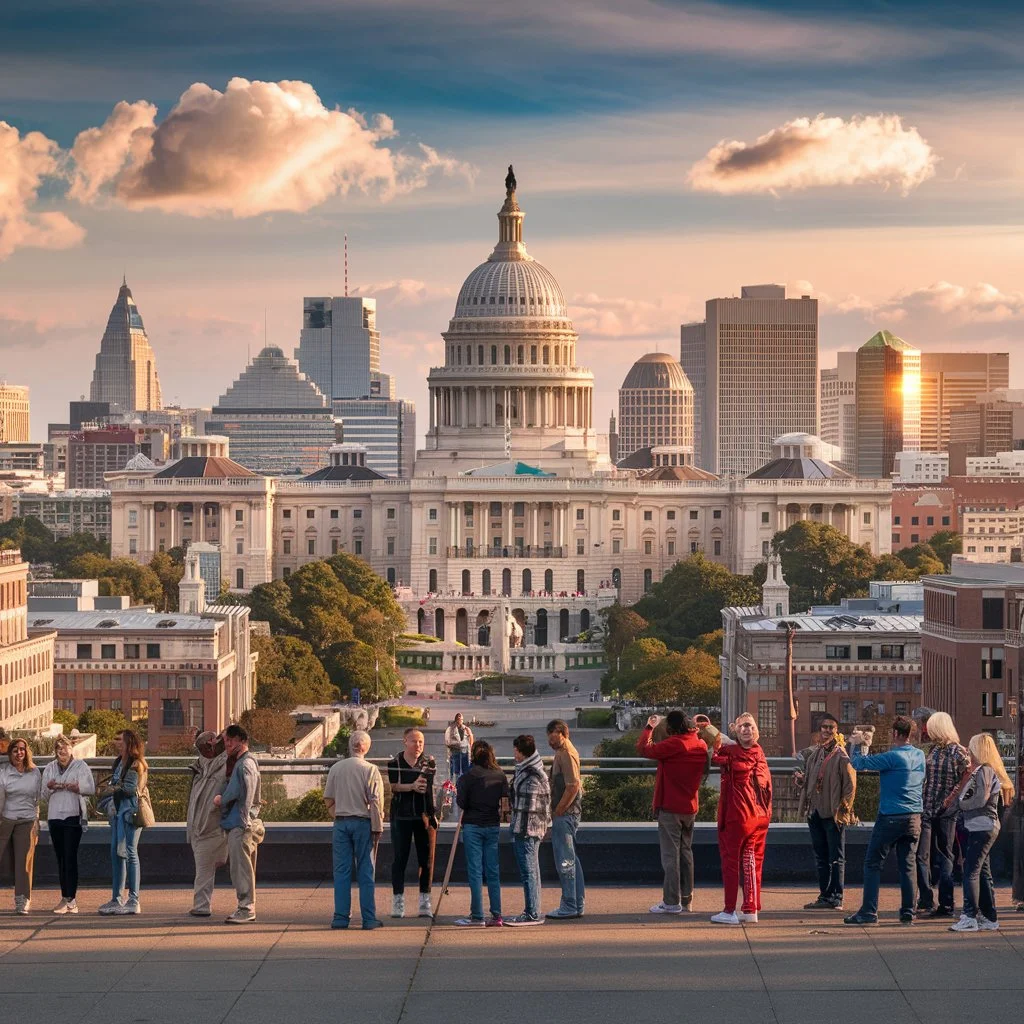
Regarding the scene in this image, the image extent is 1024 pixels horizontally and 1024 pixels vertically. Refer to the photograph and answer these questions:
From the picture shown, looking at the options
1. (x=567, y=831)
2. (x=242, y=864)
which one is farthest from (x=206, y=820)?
(x=567, y=831)

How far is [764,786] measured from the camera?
109ft

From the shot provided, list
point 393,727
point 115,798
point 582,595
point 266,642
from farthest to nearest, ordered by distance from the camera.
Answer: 1. point 582,595
2. point 266,642
3. point 393,727
4. point 115,798

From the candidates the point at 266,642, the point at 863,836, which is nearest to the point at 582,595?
the point at 266,642

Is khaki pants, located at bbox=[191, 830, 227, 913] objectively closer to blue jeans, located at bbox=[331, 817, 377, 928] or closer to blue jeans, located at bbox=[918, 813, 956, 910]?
blue jeans, located at bbox=[331, 817, 377, 928]

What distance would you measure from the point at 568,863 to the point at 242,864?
13.0 ft

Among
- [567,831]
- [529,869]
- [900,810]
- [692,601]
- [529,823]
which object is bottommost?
[529,869]

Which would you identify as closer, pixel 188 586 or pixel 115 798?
pixel 115 798

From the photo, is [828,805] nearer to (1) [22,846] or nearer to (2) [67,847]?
(2) [67,847]

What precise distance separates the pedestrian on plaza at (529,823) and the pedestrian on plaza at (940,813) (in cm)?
468

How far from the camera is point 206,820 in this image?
33500mm

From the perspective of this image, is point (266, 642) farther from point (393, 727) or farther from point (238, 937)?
point (238, 937)

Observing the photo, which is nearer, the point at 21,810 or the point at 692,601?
the point at 21,810

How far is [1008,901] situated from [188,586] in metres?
95.6

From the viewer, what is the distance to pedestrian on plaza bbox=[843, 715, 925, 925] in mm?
33031
